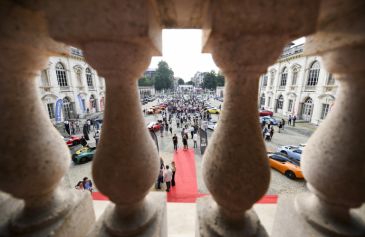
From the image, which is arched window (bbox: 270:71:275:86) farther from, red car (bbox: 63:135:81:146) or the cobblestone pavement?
red car (bbox: 63:135:81:146)

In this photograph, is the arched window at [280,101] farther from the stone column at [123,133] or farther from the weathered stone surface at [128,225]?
the stone column at [123,133]

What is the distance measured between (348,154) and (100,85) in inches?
1164

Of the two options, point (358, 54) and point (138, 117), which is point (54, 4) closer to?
point (138, 117)

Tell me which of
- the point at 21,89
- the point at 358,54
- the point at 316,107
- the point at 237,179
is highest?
the point at 358,54

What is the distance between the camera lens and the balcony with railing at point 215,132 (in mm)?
830

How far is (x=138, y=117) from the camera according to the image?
1157mm

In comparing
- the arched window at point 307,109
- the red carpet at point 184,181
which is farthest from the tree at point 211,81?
the red carpet at point 184,181

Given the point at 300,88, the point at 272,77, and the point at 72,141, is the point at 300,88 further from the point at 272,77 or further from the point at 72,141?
the point at 72,141

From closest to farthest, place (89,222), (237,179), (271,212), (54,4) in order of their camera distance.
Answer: (54,4)
(237,179)
(89,222)
(271,212)

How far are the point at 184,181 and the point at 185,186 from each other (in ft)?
1.41

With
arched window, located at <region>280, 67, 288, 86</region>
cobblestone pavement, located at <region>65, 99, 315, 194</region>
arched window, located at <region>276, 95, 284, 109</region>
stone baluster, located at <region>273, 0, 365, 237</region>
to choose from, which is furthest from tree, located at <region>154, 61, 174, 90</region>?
stone baluster, located at <region>273, 0, 365, 237</region>

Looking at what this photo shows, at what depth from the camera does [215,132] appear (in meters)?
1.15

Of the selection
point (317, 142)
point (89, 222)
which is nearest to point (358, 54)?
point (317, 142)

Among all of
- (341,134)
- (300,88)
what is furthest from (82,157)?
(300,88)
